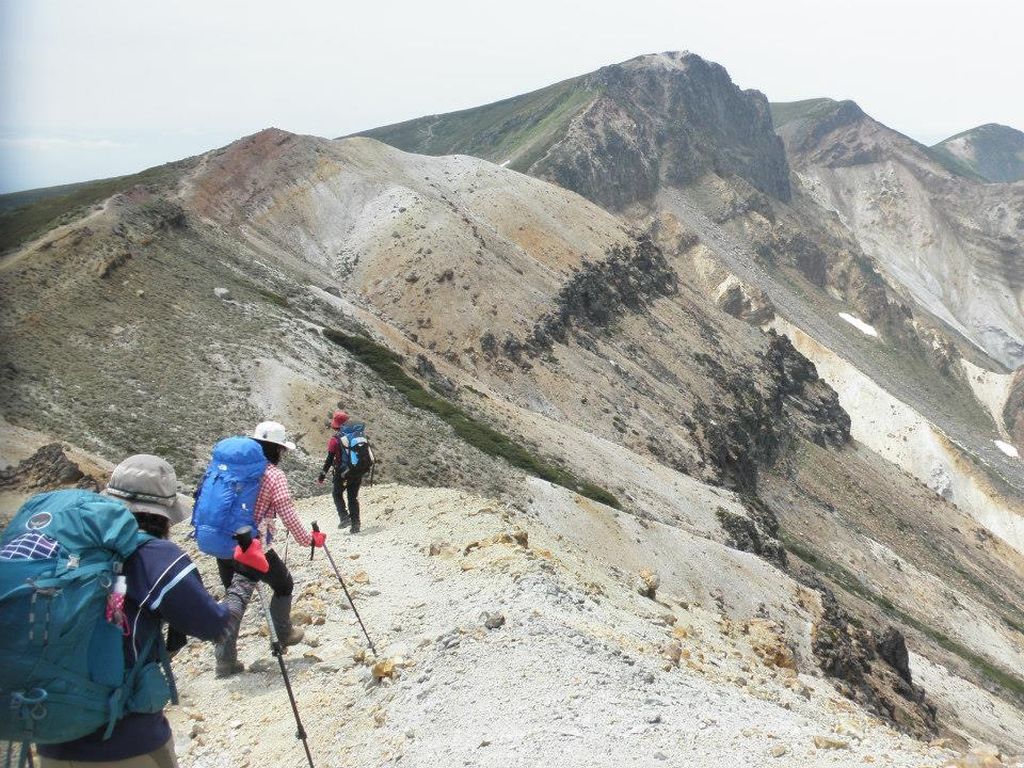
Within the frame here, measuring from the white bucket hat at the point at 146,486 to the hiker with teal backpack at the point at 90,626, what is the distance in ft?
1.94

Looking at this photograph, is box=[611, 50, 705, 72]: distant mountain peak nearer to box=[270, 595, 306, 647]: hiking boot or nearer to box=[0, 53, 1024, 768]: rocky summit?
box=[0, 53, 1024, 768]: rocky summit

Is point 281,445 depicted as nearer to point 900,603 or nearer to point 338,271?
point 338,271

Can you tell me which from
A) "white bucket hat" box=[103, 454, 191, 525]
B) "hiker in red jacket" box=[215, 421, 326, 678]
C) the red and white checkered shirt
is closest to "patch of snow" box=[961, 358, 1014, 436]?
"hiker in red jacket" box=[215, 421, 326, 678]

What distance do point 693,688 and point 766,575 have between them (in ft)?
82.0

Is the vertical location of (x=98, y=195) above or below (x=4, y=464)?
above

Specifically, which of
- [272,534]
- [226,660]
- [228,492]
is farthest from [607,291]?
[228,492]

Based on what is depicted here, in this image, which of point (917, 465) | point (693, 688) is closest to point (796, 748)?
point (693, 688)

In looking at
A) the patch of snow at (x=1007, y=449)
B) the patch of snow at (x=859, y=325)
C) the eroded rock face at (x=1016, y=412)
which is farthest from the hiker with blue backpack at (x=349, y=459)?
the eroded rock face at (x=1016, y=412)

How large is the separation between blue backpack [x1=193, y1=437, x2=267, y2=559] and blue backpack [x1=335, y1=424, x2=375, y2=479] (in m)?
7.62

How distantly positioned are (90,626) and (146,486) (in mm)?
1236

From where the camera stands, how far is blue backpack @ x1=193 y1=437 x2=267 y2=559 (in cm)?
878

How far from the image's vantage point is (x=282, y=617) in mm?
10008

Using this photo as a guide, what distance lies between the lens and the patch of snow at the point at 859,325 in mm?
134175

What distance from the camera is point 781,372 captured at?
85062 mm
